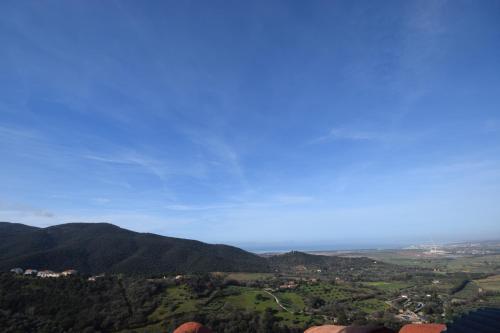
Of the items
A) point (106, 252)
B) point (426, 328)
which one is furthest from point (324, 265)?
point (426, 328)

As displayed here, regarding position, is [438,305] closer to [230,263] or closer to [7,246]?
[230,263]

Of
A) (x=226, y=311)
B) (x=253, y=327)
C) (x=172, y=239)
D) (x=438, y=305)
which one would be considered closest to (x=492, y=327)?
(x=253, y=327)

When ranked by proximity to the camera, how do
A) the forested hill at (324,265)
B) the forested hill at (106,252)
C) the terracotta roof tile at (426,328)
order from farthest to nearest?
1. the forested hill at (324,265)
2. the forested hill at (106,252)
3. the terracotta roof tile at (426,328)

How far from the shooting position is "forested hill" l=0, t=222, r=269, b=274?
81562mm

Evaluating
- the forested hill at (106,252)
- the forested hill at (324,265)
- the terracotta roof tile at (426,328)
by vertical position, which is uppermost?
the forested hill at (106,252)

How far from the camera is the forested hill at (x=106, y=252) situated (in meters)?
81.6

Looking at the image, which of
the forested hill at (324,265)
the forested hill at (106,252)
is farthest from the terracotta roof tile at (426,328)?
the forested hill at (324,265)

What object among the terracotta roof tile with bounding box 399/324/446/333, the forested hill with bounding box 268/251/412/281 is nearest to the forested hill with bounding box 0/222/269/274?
the forested hill with bounding box 268/251/412/281

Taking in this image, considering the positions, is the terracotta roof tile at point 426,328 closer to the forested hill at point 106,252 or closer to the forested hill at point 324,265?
the forested hill at point 106,252

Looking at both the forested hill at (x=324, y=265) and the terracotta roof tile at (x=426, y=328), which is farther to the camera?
the forested hill at (x=324, y=265)

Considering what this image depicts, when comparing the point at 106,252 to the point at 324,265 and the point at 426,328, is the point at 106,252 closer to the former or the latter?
the point at 324,265

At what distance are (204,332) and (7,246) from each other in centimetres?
10168

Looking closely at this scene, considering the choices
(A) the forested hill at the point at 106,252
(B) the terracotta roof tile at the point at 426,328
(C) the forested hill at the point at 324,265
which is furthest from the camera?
(C) the forested hill at the point at 324,265

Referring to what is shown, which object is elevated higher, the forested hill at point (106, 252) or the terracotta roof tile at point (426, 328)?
the forested hill at point (106, 252)
